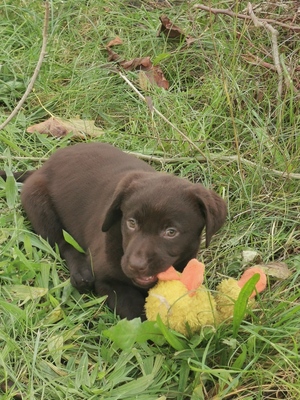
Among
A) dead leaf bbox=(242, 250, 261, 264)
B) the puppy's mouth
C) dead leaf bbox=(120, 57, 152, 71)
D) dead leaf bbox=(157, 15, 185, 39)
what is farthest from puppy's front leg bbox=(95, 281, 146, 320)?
dead leaf bbox=(157, 15, 185, 39)

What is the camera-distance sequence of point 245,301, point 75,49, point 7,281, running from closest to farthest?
point 245,301, point 7,281, point 75,49

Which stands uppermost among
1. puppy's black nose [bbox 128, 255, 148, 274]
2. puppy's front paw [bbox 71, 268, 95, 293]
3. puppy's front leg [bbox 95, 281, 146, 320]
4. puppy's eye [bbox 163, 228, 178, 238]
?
puppy's eye [bbox 163, 228, 178, 238]

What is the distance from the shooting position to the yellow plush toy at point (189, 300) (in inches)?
127

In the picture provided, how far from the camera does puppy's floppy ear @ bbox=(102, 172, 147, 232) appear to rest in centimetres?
352

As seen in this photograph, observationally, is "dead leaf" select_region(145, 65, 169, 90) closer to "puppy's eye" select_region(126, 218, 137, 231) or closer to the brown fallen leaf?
the brown fallen leaf

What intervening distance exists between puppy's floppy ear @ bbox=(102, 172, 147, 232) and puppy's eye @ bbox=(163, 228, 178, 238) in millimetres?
260

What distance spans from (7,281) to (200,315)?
1030mm

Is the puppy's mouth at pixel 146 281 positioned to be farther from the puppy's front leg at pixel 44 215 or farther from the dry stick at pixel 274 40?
the dry stick at pixel 274 40

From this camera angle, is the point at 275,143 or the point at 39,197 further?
the point at 275,143

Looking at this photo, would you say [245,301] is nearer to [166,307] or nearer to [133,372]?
[166,307]

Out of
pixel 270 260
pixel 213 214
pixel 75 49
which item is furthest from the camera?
pixel 75 49

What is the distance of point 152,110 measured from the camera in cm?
498

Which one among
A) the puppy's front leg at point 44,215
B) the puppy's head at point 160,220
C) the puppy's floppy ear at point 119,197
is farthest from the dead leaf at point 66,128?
the puppy's head at point 160,220

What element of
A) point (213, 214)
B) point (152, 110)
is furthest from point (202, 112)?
point (213, 214)
